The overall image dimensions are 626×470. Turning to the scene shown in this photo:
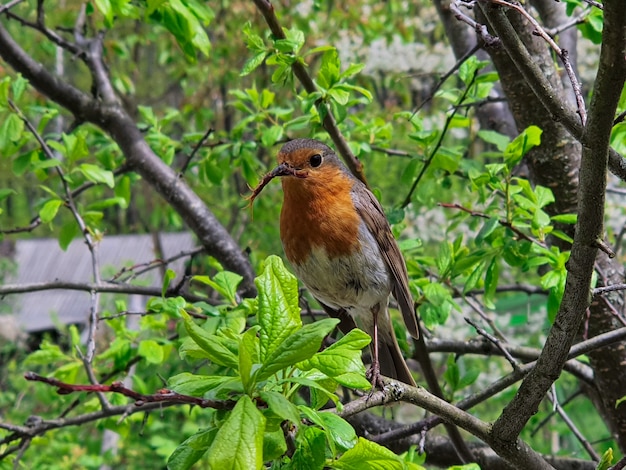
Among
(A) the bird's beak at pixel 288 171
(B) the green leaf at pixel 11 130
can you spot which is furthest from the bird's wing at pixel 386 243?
(B) the green leaf at pixel 11 130

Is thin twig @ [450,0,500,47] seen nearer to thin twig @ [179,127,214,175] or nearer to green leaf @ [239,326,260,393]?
green leaf @ [239,326,260,393]

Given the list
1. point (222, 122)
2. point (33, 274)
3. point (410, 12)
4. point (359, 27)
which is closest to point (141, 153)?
point (359, 27)

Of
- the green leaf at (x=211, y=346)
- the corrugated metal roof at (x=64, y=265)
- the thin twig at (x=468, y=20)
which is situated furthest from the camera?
the corrugated metal roof at (x=64, y=265)

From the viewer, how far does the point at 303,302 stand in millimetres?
2283

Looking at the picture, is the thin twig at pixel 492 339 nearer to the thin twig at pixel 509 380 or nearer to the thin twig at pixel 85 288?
Result: the thin twig at pixel 509 380

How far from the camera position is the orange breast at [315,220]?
1974mm

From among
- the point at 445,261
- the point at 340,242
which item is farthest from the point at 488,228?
the point at 340,242

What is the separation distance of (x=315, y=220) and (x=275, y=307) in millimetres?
1024

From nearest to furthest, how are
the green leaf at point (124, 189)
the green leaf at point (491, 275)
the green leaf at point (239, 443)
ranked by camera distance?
the green leaf at point (239, 443) < the green leaf at point (491, 275) < the green leaf at point (124, 189)

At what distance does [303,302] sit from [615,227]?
3465 mm

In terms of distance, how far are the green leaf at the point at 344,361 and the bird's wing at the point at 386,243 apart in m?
1.06

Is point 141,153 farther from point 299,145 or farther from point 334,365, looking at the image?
point 334,365

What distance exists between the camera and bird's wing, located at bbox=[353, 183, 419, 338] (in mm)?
2068

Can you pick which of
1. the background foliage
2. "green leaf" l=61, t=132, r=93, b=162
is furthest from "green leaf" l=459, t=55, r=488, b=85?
"green leaf" l=61, t=132, r=93, b=162
